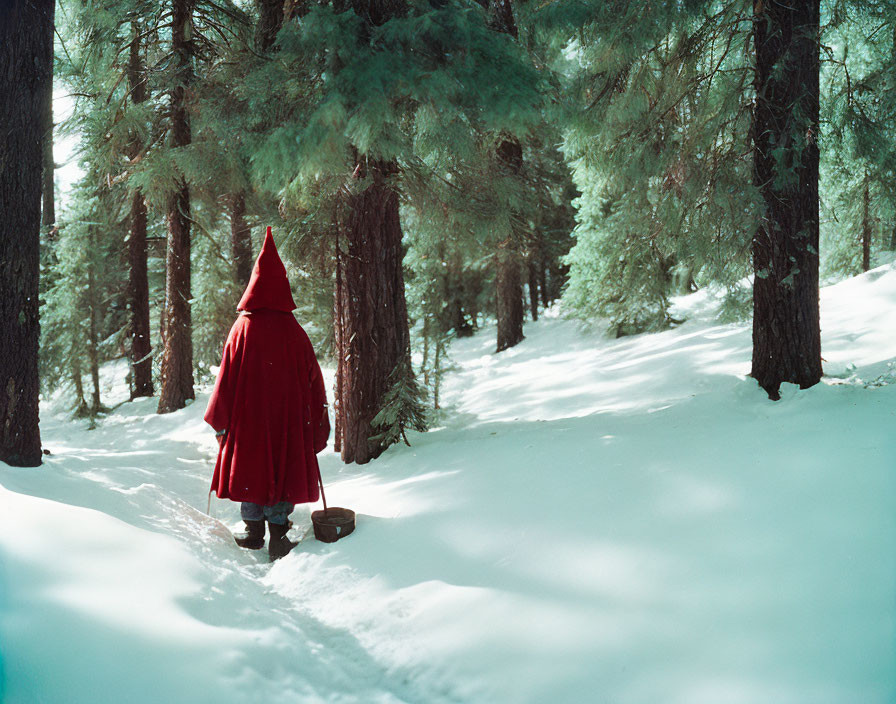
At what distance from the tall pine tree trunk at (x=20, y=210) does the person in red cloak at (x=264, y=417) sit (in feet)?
5.98

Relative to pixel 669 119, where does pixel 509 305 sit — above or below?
below

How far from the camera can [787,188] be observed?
5426 millimetres

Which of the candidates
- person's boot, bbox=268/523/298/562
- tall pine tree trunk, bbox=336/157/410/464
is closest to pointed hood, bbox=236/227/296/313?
tall pine tree trunk, bbox=336/157/410/464

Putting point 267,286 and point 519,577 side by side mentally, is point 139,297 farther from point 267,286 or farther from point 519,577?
point 519,577

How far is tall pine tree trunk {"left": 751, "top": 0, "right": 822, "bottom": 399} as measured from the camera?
530 centimetres

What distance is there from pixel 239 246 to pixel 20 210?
7.96 meters

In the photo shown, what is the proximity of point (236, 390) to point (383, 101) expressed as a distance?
2.53 metres

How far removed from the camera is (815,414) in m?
4.45

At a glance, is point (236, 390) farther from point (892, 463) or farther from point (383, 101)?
point (892, 463)

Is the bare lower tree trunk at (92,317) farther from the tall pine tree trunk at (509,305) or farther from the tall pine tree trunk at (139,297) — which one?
the tall pine tree trunk at (509,305)

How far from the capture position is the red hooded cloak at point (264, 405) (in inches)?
167

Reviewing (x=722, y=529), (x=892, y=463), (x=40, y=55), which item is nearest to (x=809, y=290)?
(x=892, y=463)

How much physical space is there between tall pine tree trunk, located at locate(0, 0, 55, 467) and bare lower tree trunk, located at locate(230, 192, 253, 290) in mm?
7228

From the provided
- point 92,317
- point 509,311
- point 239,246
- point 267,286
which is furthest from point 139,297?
point 267,286
